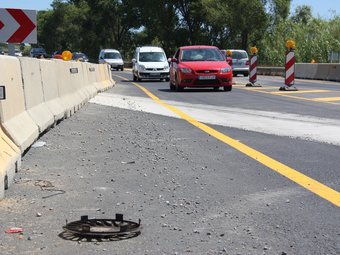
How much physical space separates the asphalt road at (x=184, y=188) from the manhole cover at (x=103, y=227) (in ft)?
0.20

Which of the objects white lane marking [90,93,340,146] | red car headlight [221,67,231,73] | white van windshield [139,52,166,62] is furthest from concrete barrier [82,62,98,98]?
white van windshield [139,52,166,62]

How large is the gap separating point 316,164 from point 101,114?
6.43 m

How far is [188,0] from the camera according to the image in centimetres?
6419

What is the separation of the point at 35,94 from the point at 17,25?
4.26 meters

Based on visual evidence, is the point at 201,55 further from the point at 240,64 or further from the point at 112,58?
the point at 112,58

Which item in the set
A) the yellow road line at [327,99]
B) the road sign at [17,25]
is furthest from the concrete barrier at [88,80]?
the yellow road line at [327,99]

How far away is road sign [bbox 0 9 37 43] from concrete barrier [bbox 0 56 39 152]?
4.99 metres

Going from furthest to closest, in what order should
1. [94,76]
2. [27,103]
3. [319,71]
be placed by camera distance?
[319,71] < [94,76] < [27,103]

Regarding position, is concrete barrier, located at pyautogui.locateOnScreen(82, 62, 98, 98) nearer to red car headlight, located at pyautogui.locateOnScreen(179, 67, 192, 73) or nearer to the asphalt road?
red car headlight, located at pyautogui.locateOnScreen(179, 67, 192, 73)

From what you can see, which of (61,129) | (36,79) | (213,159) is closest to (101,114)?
(61,129)

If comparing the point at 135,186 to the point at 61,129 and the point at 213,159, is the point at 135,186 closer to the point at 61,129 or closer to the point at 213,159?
the point at 213,159

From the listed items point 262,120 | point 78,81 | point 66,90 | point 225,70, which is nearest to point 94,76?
point 225,70

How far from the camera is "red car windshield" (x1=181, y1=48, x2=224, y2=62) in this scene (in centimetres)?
2005

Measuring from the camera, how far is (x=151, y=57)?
3008 centimetres
